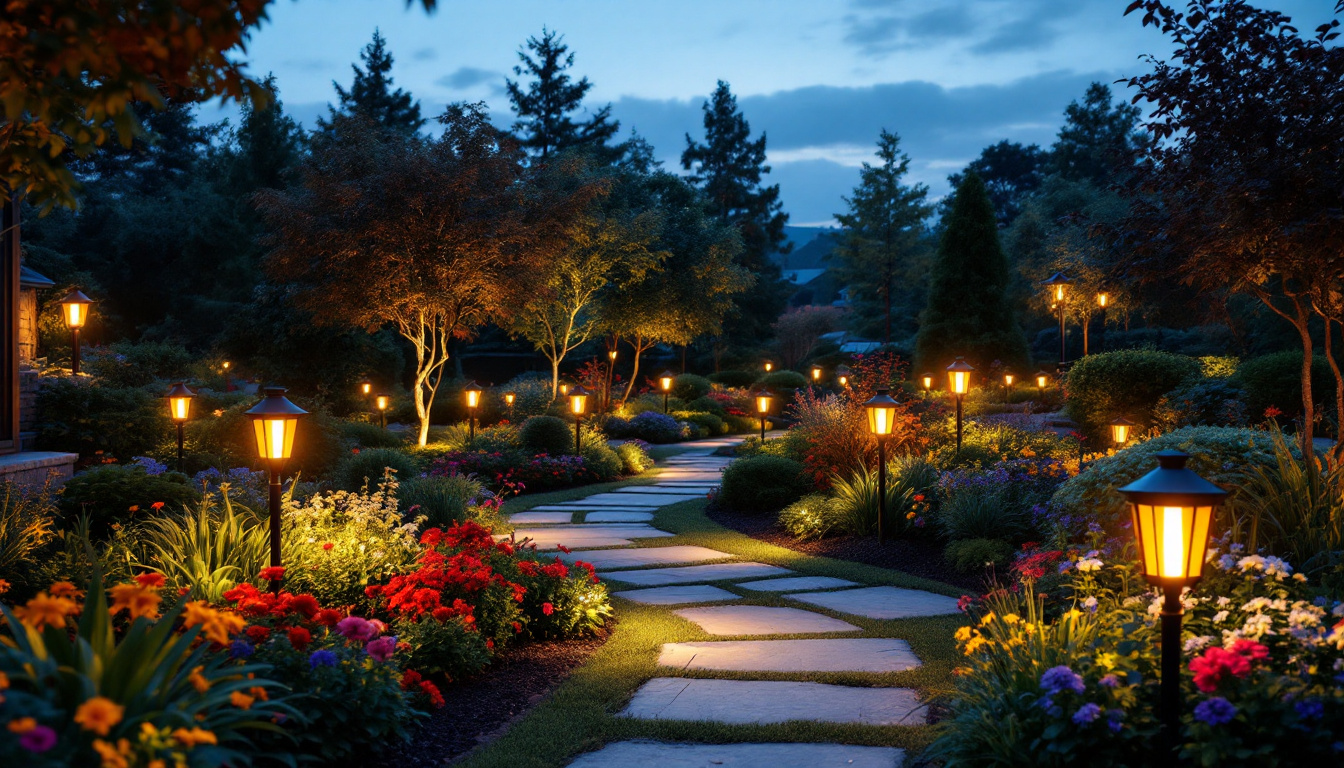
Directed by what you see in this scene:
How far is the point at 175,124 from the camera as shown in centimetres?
3253

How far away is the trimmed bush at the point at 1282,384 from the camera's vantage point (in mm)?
11320

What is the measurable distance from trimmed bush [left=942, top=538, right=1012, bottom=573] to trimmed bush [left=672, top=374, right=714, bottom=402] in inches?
722

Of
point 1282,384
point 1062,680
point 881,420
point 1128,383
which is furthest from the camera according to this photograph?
point 1128,383

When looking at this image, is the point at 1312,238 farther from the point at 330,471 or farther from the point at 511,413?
the point at 511,413

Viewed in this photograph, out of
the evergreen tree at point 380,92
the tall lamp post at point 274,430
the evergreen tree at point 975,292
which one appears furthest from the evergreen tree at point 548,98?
the tall lamp post at point 274,430

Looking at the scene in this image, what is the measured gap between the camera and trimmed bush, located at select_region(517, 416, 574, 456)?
13.2m

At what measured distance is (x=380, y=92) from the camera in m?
34.2

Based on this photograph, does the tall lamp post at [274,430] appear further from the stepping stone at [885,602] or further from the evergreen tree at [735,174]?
the evergreen tree at [735,174]

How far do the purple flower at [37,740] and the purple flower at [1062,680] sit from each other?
251cm

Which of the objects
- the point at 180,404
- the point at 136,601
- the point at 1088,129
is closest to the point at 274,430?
the point at 136,601

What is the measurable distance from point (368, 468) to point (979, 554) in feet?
21.9

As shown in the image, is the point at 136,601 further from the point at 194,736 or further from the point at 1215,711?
the point at 1215,711

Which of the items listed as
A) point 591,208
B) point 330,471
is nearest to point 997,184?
point 591,208

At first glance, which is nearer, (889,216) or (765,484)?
(765,484)
